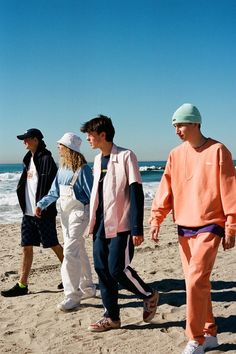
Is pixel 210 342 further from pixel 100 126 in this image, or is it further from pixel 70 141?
pixel 70 141

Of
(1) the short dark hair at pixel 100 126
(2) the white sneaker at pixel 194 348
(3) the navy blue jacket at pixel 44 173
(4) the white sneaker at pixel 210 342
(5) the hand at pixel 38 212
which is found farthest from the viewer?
(3) the navy blue jacket at pixel 44 173

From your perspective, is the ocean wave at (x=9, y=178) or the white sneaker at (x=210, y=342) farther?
the ocean wave at (x=9, y=178)

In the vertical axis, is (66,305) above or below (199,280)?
below

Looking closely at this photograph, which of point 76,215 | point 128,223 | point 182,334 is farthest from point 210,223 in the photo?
point 76,215

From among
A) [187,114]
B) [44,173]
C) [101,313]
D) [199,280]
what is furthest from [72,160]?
[199,280]

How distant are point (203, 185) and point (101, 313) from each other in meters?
2.21

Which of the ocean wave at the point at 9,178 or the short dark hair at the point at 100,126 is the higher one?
the short dark hair at the point at 100,126

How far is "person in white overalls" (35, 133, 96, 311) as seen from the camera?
16.7ft

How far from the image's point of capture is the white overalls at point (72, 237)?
5086 mm

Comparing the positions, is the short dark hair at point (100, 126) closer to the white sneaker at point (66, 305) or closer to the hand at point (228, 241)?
the hand at point (228, 241)

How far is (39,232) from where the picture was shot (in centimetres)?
579

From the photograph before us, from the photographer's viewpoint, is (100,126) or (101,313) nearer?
(100,126)

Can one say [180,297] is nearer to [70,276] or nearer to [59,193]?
[70,276]

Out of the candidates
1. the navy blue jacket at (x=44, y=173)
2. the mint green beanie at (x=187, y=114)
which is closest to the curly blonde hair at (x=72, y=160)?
the navy blue jacket at (x=44, y=173)
